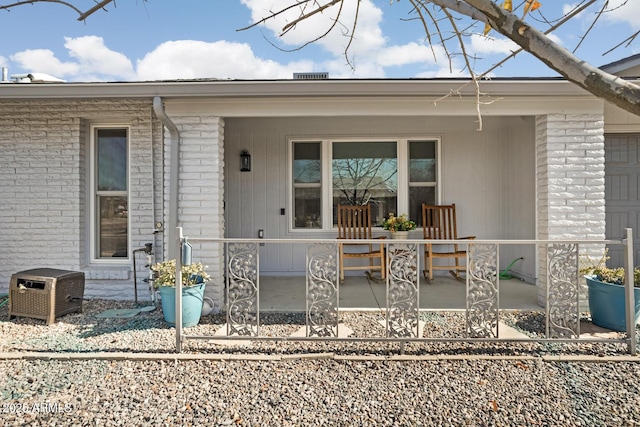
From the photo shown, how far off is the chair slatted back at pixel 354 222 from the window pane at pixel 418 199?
2.28ft

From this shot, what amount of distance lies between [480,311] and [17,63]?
20.8ft

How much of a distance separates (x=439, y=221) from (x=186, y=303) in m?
3.58

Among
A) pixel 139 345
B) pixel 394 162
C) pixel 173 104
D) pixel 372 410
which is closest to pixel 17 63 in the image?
pixel 173 104

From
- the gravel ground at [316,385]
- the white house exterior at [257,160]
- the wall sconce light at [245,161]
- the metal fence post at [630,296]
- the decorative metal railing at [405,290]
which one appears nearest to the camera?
the gravel ground at [316,385]

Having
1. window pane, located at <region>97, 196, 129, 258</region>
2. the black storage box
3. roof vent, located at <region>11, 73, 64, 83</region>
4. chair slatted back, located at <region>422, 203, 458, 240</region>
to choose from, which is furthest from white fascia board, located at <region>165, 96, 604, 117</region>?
roof vent, located at <region>11, 73, 64, 83</region>

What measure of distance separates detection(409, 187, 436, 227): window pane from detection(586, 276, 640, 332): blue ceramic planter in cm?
238

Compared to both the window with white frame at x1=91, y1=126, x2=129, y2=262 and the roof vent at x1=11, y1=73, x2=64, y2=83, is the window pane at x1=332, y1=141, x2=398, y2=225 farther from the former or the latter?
the roof vent at x1=11, y1=73, x2=64, y2=83

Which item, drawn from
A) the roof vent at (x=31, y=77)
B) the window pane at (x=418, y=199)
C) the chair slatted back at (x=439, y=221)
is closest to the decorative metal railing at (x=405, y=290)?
the chair slatted back at (x=439, y=221)

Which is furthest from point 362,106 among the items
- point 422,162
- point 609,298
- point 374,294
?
point 609,298

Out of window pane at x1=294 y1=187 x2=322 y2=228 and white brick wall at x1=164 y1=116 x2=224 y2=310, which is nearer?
white brick wall at x1=164 y1=116 x2=224 y2=310

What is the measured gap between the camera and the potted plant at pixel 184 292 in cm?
318

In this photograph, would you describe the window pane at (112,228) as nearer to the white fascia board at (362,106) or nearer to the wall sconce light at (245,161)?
the white fascia board at (362,106)

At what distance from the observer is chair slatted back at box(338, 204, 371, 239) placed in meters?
5.11

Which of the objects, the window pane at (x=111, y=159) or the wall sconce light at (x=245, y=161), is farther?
the wall sconce light at (x=245, y=161)
